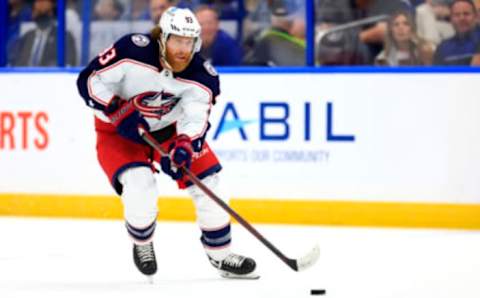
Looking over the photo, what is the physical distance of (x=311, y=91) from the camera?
7.28m

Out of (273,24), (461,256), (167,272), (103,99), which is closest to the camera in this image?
(103,99)

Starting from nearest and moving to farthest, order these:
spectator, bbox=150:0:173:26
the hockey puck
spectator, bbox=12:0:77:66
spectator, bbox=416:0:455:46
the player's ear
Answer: the hockey puck, the player's ear, spectator, bbox=416:0:455:46, spectator, bbox=150:0:173:26, spectator, bbox=12:0:77:66

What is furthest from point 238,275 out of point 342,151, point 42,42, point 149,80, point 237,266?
point 42,42

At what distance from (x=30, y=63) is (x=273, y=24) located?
1624 millimetres

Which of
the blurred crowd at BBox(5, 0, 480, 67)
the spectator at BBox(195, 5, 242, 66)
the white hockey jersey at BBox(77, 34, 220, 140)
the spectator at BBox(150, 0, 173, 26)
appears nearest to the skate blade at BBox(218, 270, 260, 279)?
the white hockey jersey at BBox(77, 34, 220, 140)

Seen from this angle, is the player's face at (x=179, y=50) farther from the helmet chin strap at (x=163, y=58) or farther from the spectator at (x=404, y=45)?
the spectator at (x=404, y=45)

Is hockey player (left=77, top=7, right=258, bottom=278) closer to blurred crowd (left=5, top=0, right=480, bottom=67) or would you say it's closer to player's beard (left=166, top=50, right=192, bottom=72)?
player's beard (left=166, top=50, right=192, bottom=72)

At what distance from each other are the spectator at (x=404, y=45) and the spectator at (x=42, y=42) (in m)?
2.01

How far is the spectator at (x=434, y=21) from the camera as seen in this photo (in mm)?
7180

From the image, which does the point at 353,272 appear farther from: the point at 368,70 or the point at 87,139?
the point at 87,139

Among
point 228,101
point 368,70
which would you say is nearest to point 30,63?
point 228,101

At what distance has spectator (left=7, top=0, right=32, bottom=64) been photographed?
8016 millimetres

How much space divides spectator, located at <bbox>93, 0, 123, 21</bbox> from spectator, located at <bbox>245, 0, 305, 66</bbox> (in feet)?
2.93

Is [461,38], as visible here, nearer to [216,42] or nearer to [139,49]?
[216,42]
